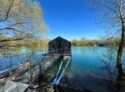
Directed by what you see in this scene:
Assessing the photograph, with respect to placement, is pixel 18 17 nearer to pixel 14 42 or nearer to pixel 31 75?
pixel 14 42

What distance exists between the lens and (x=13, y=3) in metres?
12.1

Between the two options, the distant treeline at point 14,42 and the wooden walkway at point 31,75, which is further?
the distant treeline at point 14,42

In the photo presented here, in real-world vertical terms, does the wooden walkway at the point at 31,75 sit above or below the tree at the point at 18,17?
below

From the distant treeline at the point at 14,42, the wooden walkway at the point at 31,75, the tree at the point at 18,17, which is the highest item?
the tree at the point at 18,17

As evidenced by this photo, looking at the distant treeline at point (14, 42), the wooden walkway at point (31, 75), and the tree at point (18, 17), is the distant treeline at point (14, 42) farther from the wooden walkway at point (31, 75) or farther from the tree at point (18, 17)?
the wooden walkway at point (31, 75)

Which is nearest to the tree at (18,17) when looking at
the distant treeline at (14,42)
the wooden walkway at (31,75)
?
the distant treeline at (14,42)

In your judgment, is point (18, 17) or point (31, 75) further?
point (18, 17)

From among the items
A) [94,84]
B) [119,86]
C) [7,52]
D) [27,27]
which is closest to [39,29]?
[27,27]

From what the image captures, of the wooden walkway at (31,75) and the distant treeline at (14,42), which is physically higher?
the distant treeline at (14,42)

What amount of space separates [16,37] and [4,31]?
1075 millimetres

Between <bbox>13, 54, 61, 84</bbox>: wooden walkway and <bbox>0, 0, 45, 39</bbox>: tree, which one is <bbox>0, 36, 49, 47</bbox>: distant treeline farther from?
<bbox>13, 54, 61, 84</bbox>: wooden walkway

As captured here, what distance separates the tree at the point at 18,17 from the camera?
11.8 meters

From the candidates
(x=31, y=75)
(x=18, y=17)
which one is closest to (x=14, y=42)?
(x=18, y=17)

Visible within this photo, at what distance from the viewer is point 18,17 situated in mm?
12750
